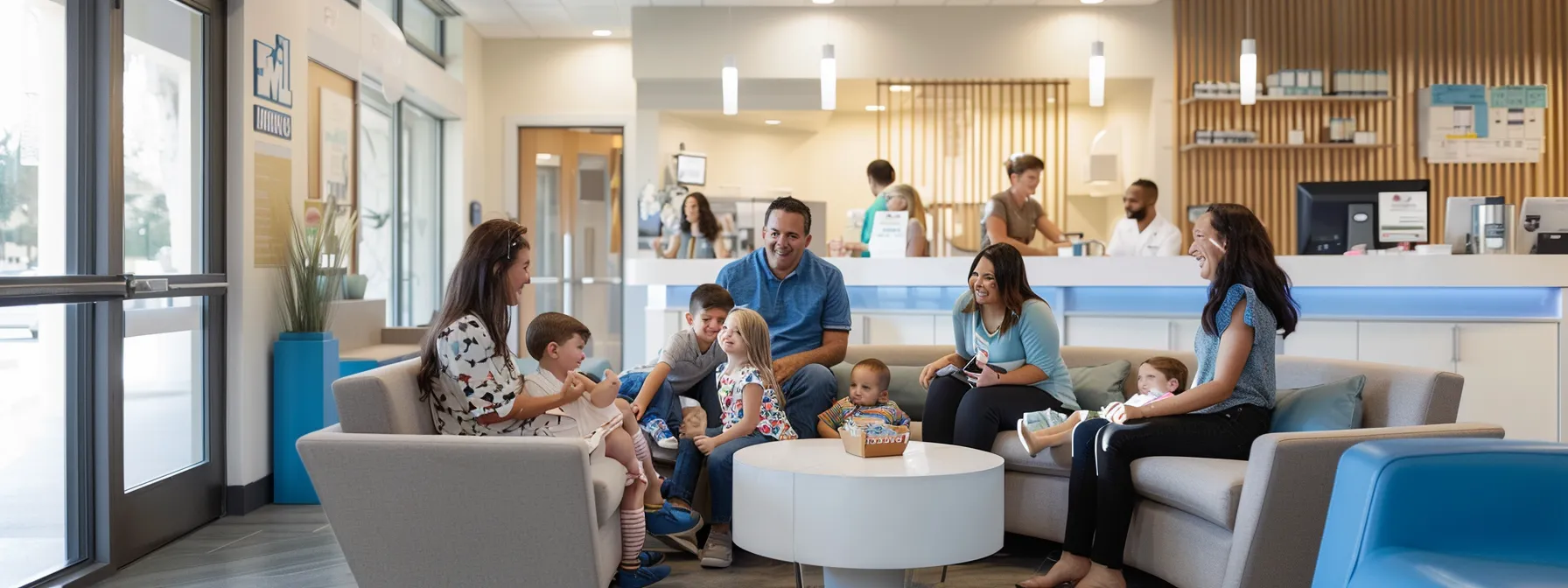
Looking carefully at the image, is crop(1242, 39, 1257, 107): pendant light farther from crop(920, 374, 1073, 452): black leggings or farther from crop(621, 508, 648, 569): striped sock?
crop(621, 508, 648, 569): striped sock

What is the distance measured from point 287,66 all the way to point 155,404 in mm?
1581

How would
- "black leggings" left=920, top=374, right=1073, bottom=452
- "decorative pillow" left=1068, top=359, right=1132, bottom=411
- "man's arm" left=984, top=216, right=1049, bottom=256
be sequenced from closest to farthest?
"black leggings" left=920, top=374, right=1073, bottom=452
"decorative pillow" left=1068, top=359, right=1132, bottom=411
"man's arm" left=984, top=216, right=1049, bottom=256

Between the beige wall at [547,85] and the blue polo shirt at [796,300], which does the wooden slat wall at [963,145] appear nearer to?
the beige wall at [547,85]

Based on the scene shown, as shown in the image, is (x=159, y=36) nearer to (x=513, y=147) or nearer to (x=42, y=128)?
(x=42, y=128)

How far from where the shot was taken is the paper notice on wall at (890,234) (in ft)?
19.7

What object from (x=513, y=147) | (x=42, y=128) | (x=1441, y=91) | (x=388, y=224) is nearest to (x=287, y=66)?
(x=42, y=128)

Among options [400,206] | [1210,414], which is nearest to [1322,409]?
[1210,414]

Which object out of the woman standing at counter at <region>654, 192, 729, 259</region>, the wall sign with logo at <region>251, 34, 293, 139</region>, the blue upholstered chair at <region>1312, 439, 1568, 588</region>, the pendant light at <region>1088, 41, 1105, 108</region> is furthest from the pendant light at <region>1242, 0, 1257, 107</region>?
Answer: the wall sign with logo at <region>251, 34, 293, 139</region>

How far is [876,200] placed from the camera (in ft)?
21.1

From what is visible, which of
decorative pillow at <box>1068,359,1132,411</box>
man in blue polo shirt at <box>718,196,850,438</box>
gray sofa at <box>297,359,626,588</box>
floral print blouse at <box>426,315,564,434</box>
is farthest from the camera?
man in blue polo shirt at <box>718,196,850,438</box>

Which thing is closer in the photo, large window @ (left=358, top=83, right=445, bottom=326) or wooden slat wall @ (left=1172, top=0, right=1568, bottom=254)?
large window @ (left=358, top=83, right=445, bottom=326)

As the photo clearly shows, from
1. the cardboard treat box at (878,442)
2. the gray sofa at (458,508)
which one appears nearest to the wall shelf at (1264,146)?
the cardboard treat box at (878,442)

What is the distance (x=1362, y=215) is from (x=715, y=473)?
363 cm

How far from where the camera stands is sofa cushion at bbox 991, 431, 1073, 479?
11.2ft
